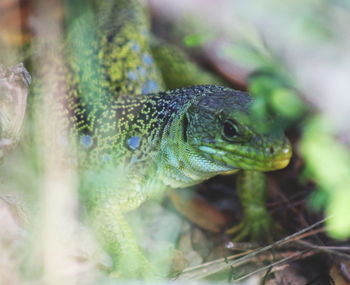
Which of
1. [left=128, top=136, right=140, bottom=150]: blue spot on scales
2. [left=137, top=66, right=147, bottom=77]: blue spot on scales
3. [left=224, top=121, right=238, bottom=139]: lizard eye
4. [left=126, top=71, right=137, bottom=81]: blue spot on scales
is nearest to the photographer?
[left=224, top=121, right=238, bottom=139]: lizard eye

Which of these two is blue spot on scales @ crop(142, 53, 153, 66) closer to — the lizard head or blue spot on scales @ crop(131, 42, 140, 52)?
blue spot on scales @ crop(131, 42, 140, 52)

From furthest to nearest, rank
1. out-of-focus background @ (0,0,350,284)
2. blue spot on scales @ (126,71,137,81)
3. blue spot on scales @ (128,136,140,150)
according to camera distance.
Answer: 1. blue spot on scales @ (126,71,137,81)
2. blue spot on scales @ (128,136,140,150)
3. out-of-focus background @ (0,0,350,284)

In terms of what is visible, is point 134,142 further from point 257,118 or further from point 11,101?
point 257,118

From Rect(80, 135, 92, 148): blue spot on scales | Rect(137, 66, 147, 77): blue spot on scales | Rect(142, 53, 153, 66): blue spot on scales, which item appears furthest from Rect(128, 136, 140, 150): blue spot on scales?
Rect(142, 53, 153, 66): blue spot on scales

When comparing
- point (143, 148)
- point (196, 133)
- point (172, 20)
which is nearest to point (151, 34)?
point (172, 20)

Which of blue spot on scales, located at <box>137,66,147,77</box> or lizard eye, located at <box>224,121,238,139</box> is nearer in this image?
lizard eye, located at <box>224,121,238,139</box>

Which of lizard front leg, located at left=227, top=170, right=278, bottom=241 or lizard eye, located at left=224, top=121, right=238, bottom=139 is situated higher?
lizard eye, located at left=224, top=121, right=238, bottom=139

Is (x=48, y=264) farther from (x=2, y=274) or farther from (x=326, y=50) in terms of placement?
(x=326, y=50)

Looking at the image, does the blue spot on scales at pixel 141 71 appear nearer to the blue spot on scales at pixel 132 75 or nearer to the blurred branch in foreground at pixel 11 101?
the blue spot on scales at pixel 132 75
